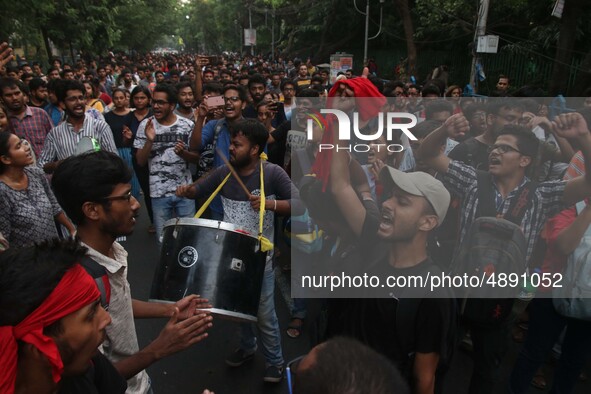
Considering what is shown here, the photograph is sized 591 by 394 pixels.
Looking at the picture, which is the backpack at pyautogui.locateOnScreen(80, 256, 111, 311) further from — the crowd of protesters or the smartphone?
the smartphone

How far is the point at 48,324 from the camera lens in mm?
1270

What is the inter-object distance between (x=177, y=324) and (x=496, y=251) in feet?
5.04

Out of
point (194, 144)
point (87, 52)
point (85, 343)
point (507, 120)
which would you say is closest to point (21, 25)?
point (87, 52)

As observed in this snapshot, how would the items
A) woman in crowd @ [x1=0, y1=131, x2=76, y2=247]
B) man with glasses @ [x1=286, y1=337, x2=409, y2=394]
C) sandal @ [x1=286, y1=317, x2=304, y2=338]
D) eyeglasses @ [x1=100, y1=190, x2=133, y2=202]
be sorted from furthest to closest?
sandal @ [x1=286, y1=317, x2=304, y2=338] → woman in crowd @ [x1=0, y1=131, x2=76, y2=247] → eyeglasses @ [x1=100, y1=190, x2=133, y2=202] → man with glasses @ [x1=286, y1=337, x2=409, y2=394]

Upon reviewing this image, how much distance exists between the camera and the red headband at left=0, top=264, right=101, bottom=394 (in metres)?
1.17

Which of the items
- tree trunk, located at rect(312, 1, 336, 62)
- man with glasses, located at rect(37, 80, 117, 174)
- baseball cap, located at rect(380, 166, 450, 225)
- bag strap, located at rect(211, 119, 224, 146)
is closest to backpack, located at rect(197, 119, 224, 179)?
bag strap, located at rect(211, 119, 224, 146)

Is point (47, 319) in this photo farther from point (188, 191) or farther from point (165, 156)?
point (165, 156)

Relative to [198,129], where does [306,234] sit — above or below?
below

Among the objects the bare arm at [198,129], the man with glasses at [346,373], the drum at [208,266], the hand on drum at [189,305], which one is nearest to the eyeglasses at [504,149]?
the drum at [208,266]

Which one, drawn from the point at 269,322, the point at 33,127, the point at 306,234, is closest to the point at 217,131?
the point at 306,234

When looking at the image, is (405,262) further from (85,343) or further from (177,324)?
(85,343)

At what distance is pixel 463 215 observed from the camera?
2.94 metres

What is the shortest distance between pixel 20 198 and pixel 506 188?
3157 millimetres

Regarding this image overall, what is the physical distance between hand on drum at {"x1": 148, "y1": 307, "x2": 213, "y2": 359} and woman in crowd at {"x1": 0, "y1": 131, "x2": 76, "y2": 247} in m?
1.70
